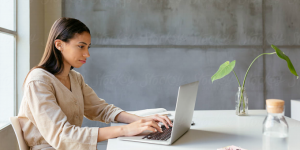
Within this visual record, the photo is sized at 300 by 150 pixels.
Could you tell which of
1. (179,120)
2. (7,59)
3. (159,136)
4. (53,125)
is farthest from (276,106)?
(7,59)

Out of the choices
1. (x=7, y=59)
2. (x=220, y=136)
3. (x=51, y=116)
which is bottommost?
(x=220, y=136)

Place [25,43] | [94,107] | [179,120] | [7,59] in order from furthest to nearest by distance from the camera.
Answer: [25,43], [7,59], [94,107], [179,120]

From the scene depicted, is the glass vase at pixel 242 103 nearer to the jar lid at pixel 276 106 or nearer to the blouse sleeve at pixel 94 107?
the blouse sleeve at pixel 94 107

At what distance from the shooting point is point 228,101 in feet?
10.4

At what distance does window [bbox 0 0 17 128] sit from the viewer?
7.06 feet

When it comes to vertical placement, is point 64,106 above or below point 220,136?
above

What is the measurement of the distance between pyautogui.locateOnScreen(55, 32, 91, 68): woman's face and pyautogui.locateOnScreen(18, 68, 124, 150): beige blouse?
0.14 metres

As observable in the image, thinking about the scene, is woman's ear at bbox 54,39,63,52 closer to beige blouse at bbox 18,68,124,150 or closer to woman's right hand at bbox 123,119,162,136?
beige blouse at bbox 18,68,124,150

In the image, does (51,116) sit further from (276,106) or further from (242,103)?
(242,103)

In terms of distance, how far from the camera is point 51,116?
116cm

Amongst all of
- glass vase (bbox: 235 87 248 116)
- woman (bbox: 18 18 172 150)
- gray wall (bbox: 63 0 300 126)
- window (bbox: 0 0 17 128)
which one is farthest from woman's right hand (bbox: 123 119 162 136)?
gray wall (bbox: 63 0 300 126)

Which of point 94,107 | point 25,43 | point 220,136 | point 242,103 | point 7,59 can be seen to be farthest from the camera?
point 25,43

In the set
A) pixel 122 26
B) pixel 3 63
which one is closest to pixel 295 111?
pixel 122 26

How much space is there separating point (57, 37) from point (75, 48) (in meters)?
0.11
